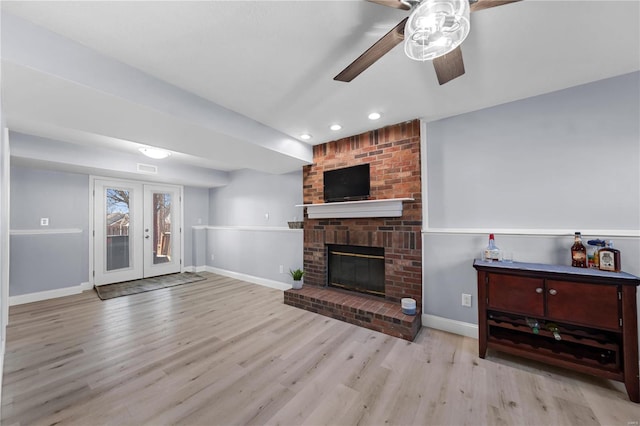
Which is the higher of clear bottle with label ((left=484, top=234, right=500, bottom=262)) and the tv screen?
the tv screen

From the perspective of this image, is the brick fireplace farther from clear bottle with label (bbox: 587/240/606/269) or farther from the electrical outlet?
clear bottle with label (bbox: 587/240/606/269)

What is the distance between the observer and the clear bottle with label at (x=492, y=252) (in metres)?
2.39

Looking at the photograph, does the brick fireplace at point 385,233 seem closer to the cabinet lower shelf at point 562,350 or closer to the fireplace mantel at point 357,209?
the fireplace mantel at point 357,209

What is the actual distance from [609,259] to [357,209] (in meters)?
2.24

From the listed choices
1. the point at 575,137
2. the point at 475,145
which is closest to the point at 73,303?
the point at 475,145

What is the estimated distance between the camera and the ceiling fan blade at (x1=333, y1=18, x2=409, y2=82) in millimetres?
1254

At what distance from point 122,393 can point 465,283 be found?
316 centimetres

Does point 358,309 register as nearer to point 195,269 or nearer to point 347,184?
point 347,184

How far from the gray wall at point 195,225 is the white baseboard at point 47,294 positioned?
184 centimetres

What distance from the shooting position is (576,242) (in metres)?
2.10

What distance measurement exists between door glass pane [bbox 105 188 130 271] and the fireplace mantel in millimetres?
3926

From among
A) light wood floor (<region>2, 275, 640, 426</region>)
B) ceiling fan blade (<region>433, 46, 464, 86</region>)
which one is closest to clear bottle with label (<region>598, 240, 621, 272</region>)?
light wood floor (<region>2, 275, 640, 426</region>)

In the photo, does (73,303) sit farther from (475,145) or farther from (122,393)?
(475,145)

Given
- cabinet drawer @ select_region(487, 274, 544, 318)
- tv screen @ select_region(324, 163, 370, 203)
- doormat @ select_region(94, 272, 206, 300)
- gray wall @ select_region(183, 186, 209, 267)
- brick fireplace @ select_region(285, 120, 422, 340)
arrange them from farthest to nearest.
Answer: gray wall @ select_region(183, 186, 209, 267), doormat @ select_region(94, 272, 206, 300), tv screen @ select_region(324, 163, 370, 203), brick fireplace @ select_region(285, 120, 422, 340), cabinet drawer @ select_region(487, 274, 544, 318)
